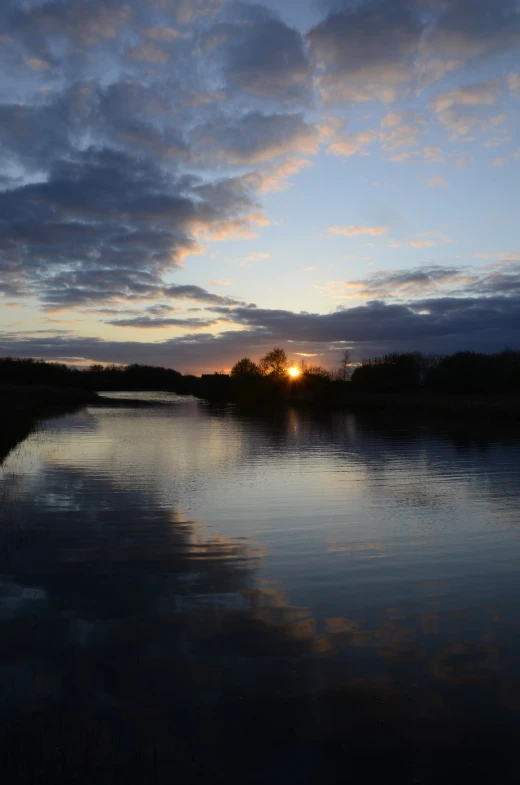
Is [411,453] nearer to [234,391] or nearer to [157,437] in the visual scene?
[157,437]

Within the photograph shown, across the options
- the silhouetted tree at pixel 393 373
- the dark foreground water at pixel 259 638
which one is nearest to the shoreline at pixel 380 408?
the silhouetted tree at pixel 393 373

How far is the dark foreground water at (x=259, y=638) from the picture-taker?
5945 mm

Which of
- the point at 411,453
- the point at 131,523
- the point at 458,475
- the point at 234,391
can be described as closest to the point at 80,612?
the point at 131,523

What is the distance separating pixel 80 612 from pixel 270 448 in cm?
2669

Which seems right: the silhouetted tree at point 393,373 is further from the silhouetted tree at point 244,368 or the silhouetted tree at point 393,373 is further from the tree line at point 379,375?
the silhouetted tree at point 244,368

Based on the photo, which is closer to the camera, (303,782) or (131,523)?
(303,782)

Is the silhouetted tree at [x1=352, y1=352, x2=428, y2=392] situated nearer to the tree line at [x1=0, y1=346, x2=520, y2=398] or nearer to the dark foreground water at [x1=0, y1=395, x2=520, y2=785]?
the tree line at [x1=0, y1=346, x2=520, y2=398]

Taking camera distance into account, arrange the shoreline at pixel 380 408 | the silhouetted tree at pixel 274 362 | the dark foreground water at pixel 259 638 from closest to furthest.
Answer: the dark foreground water at pixel 259 638, the shoreline at pixel 380 408, the silhouetted tree at pixel 274 362

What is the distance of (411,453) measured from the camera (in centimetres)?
3309

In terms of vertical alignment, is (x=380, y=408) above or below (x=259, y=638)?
below

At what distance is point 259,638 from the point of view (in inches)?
337

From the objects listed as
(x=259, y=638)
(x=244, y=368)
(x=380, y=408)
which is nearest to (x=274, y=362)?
(x=244, y=368)

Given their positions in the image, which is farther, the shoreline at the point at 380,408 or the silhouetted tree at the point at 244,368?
the silhouetted tree at the point at 244,368

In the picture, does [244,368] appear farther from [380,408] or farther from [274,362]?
[380,408]
